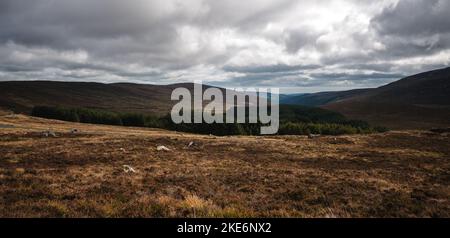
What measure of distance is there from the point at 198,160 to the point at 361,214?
1932cm

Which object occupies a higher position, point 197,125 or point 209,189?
point 209,189

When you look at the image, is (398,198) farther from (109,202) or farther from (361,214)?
(109,202)

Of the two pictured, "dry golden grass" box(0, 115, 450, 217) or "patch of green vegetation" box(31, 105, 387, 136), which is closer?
"dry golden grass" box(0, 115, 450, 217)

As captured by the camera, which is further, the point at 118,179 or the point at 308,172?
the point at 308,172

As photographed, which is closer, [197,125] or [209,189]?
[209,189]

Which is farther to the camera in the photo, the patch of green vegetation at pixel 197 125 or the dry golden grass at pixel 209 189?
the patch of green vegetation at pixel 197 125
